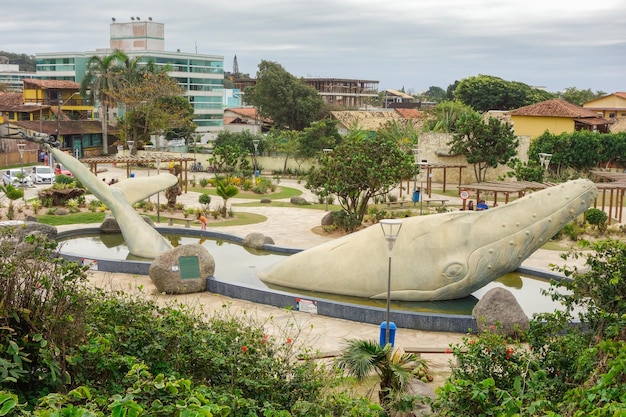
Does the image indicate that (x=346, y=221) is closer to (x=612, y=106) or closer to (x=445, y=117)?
(x=445, y=117)

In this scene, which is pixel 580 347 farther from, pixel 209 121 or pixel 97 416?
pixel 209 121

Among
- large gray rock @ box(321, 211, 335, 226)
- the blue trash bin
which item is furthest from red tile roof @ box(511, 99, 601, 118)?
the blue trash bin

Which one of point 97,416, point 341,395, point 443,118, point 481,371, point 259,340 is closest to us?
point 97,416

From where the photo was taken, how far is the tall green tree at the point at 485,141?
153ft

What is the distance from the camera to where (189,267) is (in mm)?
19625

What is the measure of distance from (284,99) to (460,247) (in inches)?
2349

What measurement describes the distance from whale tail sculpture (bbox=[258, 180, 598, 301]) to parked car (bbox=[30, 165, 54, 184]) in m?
32.9

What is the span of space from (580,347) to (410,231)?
844 cm

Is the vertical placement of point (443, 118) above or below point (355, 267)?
above

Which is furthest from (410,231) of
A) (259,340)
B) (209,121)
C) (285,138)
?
(209,121)

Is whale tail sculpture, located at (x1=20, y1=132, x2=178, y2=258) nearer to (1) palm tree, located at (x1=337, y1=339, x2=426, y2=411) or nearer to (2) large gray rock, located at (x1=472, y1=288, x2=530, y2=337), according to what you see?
(2) large gray rock, located at (x1=472, y1=288, x2=530, y2=337)

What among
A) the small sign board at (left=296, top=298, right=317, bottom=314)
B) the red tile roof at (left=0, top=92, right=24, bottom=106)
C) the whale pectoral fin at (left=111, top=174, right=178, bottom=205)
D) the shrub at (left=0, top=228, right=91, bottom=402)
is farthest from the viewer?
the red tile roof at (left=0, top=92, right=24, bottom=106)

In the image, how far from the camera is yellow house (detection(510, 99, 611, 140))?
59.2m

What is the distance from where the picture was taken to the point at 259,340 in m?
11.3
